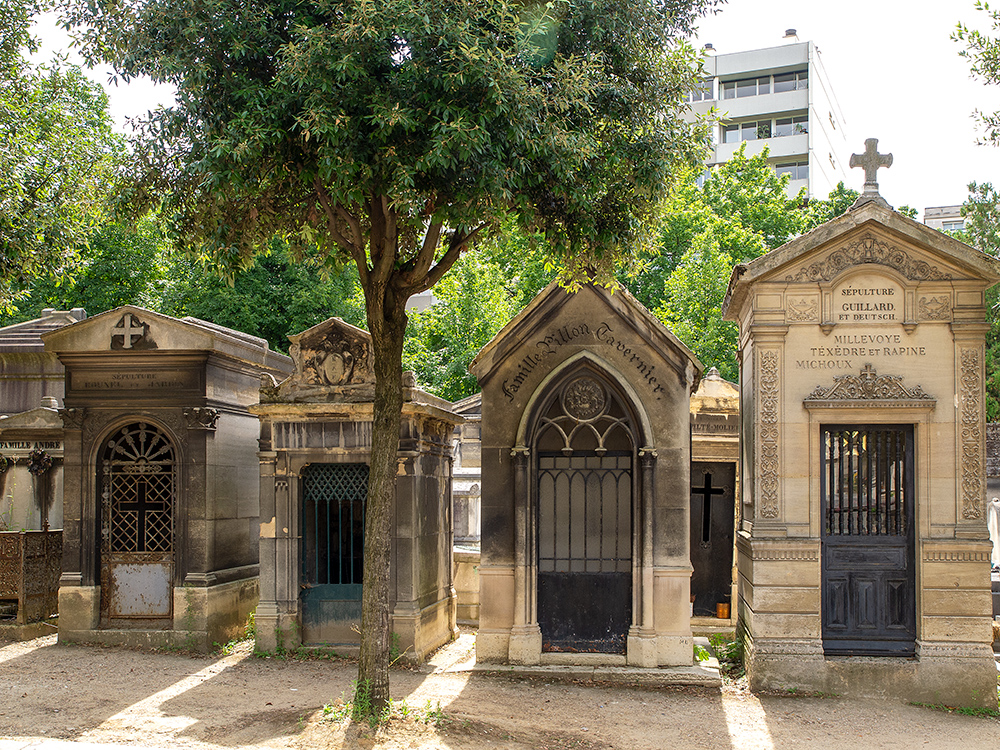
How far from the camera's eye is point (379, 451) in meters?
7.09

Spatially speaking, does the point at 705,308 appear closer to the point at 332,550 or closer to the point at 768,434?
the point at 768,434

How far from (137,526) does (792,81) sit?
45.8m

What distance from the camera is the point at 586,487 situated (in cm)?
966

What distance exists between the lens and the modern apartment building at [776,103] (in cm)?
4741

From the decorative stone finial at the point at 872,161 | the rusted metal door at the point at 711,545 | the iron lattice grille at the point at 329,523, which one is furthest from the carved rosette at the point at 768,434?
the iron lattice grille at the point at 329,523

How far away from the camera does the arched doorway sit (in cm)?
936

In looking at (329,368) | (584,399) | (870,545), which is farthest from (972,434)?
(329,368)

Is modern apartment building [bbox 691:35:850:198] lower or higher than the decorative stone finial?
higher

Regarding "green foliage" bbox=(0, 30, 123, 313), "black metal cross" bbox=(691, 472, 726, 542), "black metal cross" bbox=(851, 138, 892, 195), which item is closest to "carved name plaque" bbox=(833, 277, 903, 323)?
"black metal cross" bbox=(851, 138, 892, 195)

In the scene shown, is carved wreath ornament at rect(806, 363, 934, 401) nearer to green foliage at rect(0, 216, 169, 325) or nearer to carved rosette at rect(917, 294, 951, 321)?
carved rosette at rect(917, 294, 951, 321)

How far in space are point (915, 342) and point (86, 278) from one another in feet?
70.8

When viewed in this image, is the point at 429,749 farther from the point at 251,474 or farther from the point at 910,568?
the point at 251,474

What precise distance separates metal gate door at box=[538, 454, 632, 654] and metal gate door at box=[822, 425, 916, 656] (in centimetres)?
202

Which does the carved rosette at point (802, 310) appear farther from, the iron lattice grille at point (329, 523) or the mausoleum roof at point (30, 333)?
the mausoleum roof at point (30, 333)
